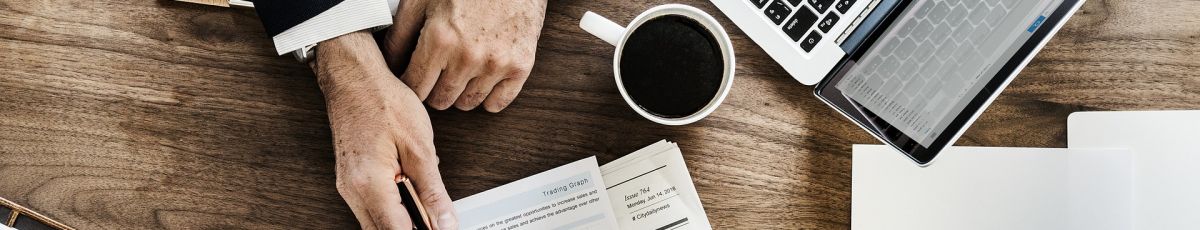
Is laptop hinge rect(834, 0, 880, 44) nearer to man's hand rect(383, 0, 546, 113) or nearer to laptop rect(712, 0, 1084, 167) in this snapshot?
laptop rect(712, 0, 1084, 167)

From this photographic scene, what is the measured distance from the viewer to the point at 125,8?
853 mm

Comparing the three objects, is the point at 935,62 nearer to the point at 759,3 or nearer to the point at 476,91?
the point at 759,3

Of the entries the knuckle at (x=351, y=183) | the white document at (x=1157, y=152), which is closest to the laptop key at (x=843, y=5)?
the white document at (x=1157, y=152)

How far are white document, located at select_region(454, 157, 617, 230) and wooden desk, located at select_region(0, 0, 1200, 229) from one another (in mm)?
13

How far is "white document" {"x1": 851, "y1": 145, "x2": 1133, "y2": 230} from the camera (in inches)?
32.9

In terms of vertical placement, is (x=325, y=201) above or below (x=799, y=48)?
below

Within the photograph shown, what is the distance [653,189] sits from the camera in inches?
34.0

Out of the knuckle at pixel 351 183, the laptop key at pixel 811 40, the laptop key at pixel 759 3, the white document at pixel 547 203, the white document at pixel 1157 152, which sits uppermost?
the laptop key at pixel 759 3

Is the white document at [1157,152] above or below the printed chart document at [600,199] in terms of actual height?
above

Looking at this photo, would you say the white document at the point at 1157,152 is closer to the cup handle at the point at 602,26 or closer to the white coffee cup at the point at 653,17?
the white coffee cup at the point at 653,17

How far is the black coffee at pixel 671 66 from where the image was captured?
0.78 meters

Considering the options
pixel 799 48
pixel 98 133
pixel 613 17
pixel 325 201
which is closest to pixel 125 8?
→ pixel 98 133

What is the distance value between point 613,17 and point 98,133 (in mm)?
556

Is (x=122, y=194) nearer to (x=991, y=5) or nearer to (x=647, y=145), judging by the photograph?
(x=647, y=145)
